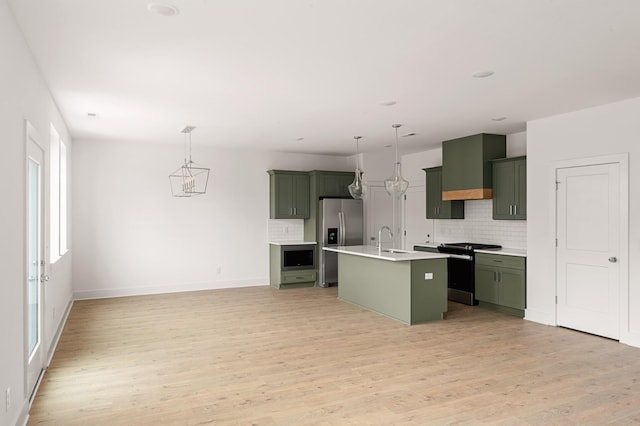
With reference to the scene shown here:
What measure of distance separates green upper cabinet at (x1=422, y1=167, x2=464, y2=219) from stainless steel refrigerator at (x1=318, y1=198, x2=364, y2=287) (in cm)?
150

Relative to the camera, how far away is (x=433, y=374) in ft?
13.4

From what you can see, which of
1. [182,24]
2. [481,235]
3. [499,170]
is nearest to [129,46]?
[182,24]

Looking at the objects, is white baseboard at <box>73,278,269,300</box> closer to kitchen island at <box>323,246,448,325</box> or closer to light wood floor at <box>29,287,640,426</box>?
light wood floor at <box>29,287,640,426</box>

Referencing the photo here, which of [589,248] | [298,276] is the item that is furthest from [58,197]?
[589,248]

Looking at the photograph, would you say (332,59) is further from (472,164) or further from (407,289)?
(472,164)

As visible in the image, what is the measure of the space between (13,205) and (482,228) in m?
6.76

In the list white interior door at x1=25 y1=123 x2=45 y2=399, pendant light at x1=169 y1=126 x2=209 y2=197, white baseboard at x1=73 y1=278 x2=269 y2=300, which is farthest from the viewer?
pendant light at x1=169 y1=126 x2=209 y2=197

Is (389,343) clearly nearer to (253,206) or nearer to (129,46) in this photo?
(129,46)

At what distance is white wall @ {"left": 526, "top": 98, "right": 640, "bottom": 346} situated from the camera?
499 cm

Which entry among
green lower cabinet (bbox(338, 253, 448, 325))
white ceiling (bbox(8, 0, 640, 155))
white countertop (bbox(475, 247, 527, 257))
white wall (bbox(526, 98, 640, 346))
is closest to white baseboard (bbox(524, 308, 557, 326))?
white wall (bbox(526, 98, 640, 346))

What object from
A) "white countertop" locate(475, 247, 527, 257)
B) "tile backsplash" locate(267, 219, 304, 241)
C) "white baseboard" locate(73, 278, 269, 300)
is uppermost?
"tile backsplash" locate(267, 219, 304, 241)

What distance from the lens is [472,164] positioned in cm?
712

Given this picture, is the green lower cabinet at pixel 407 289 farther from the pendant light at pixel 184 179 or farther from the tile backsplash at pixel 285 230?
the pendant light at pixel 184 179

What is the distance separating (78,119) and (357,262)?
15.1 ft
